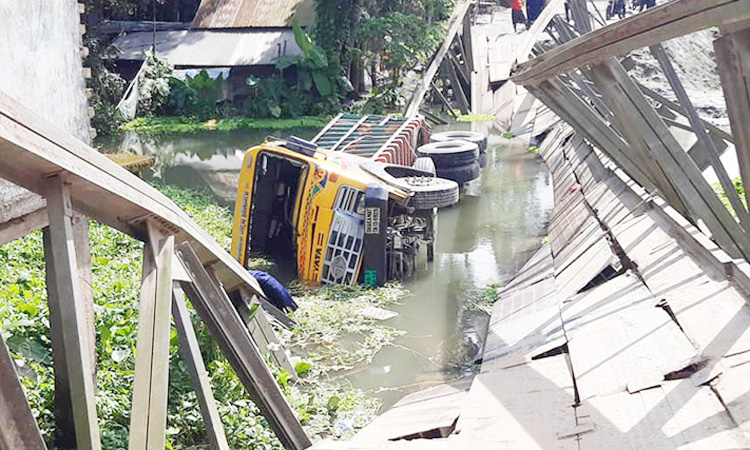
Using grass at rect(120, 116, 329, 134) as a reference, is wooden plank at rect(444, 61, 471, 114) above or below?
above

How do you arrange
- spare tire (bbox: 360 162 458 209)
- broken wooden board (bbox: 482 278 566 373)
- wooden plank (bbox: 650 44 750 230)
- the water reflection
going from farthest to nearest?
the water reflection
spare tire (bbox: 360 162 458 209)
broken wooden board (bbox: 482 278 566 373)
wooden plank (bbox: 650 44 750 230)

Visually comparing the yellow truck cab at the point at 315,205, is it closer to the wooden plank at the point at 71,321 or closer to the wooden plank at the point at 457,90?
the wooden plank at the point at 71,321

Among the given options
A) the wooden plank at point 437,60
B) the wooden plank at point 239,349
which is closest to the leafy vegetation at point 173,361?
A: the wooden plank at point 239,349

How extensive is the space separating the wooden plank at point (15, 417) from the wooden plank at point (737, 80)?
3.15m

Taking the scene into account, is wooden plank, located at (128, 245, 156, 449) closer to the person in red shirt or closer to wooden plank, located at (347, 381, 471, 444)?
wooden plank, located at (347, 381, 471, 444)

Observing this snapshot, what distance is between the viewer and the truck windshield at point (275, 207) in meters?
11.1

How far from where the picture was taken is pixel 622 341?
4984 mm

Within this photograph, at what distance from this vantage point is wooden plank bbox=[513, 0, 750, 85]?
12.0 feet

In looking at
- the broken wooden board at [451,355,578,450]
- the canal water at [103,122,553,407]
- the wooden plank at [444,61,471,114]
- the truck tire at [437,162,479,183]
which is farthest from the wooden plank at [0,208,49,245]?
the wooden plank at [444,61,471,114]

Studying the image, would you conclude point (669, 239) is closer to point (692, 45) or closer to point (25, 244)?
point (25, 244)

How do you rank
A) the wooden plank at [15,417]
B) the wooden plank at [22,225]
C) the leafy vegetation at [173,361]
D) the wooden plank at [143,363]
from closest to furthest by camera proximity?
1. the wooden plank at [15,417]
2. the wooden plank at [143,363]
3. the wooden plank at [22,225]
4. the leafy vegetation at [173,361]

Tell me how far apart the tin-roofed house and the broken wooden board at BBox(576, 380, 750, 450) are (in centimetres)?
2170

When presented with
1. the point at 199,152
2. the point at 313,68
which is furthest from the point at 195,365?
the point at 313,68

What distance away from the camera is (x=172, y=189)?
15.1 metres
